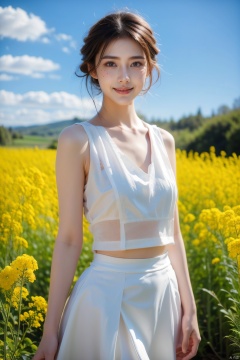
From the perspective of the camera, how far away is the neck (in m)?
1.61

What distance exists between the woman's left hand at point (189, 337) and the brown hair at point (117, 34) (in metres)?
0.82

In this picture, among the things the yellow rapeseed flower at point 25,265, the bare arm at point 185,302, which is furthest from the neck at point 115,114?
the yellow rapeseed flower at point 25,265

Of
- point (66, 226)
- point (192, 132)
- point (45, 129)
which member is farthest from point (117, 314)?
point (192, 132)

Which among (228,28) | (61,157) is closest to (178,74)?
(228,28)

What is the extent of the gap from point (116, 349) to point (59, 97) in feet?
8.96

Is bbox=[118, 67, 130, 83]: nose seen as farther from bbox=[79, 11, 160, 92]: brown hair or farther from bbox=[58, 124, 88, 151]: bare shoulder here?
bbox=[58, 124, 88, 151]: bare shoulder

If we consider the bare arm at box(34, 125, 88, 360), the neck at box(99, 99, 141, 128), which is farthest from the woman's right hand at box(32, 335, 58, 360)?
the neck at box(99, 99, 141, 128)

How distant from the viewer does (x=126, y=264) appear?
1421mm

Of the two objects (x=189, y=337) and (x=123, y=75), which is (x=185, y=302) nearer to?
(x=189, y=337)

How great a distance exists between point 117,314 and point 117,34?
0.82m

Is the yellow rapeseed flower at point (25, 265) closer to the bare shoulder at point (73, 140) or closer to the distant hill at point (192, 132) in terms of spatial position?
the bare shoulder at point (73, 140)

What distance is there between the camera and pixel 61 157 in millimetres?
1420

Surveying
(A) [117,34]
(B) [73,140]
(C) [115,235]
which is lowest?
(C) [115,235]

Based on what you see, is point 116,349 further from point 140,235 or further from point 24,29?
point 24,29
